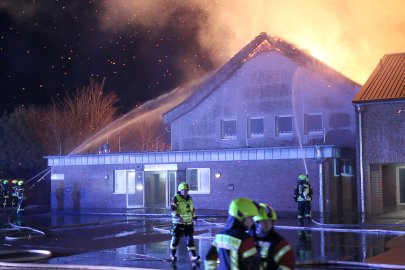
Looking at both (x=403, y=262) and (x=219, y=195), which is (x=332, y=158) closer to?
(x=219, y=195)

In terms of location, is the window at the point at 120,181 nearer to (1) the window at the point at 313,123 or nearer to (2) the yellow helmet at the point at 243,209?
(1) the window at the point at 313,123

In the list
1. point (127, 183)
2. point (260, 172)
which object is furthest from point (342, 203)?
point (127, 183)

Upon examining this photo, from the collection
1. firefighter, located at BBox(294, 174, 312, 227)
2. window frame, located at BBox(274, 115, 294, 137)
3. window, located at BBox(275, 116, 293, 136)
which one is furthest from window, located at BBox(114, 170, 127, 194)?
firefighter, located at BBox(294, 174, 312, 227)

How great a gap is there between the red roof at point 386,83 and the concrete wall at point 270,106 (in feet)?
5.95

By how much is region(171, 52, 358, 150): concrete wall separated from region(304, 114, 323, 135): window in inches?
9.1

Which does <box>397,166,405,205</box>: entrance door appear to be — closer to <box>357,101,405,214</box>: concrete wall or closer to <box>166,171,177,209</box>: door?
<box>357,101,405,214</box>: concrete wall

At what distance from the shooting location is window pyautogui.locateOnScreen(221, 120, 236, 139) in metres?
31.9

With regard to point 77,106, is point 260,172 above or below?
below

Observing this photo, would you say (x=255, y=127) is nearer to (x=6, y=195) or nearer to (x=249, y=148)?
(x=249, y=148)

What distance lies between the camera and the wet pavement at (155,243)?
12.5 meters

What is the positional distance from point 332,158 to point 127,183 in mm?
11725

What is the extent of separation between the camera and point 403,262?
38.6 feet

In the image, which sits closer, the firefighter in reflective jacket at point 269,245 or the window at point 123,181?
the firefighter in reflective jacket at point 269,245

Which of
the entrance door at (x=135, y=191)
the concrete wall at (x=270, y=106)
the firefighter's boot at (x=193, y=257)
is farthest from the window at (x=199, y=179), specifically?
the firefighter's boot at (x=193, y=257)
